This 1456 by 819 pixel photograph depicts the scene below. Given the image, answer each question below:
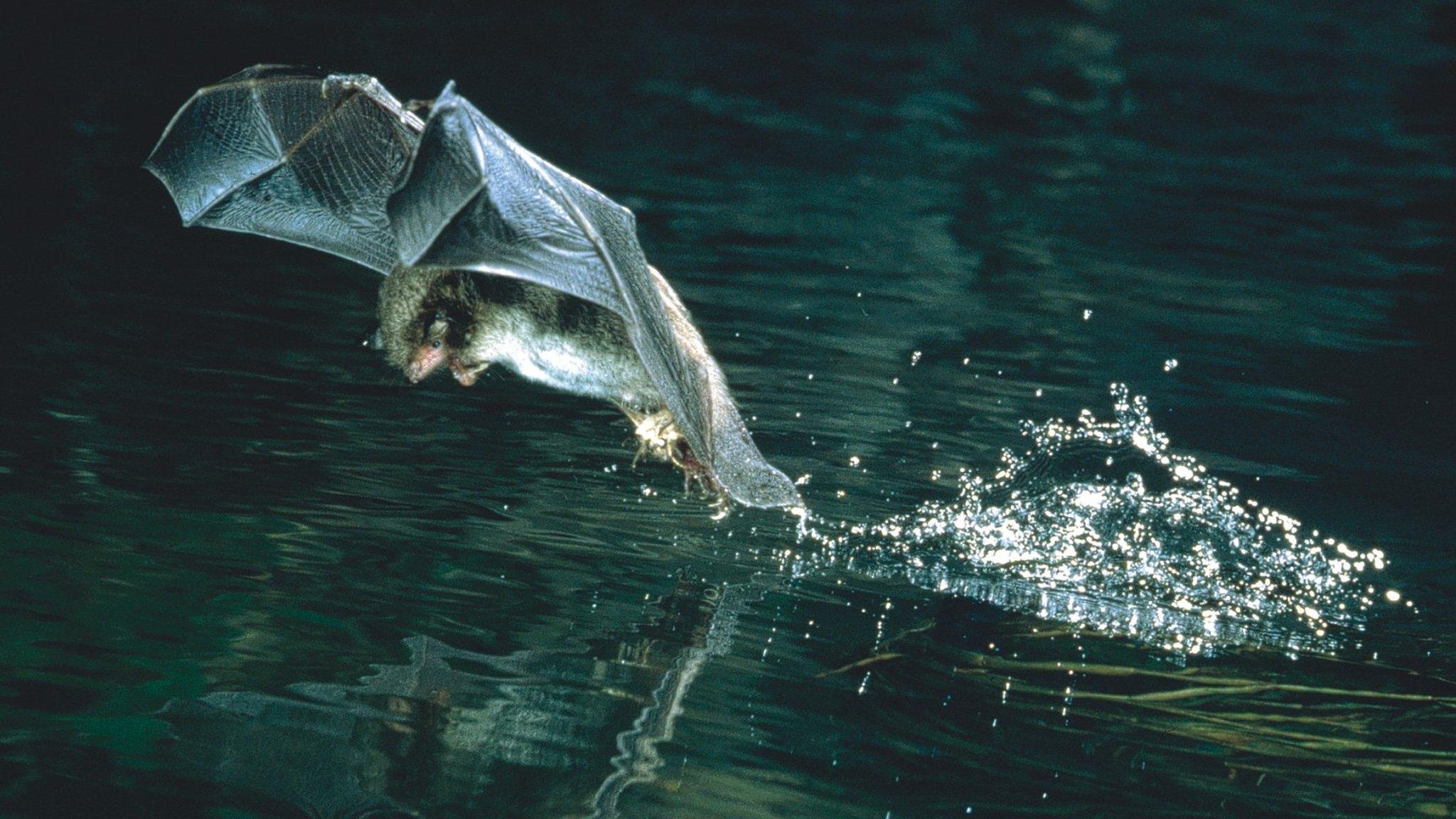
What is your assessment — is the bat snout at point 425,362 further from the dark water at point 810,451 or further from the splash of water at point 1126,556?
the splash of water at point 1126,556

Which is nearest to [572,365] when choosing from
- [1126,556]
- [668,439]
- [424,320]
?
[668,439]

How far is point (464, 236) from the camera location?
3.33m

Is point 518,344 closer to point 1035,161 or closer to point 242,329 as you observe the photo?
point 242,329

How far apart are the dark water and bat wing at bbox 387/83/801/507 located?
906 mm

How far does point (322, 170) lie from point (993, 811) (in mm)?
2975

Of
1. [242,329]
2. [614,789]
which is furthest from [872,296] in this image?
[614,789]

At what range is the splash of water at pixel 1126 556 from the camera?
16.0 ft

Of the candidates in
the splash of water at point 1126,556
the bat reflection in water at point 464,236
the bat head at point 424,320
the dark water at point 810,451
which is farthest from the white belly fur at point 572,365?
the splash of water at point 1126,556

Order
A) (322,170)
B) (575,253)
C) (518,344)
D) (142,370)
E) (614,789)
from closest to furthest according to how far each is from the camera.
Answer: (614,789)
(575,253)
(518,344)
(322,170)
(142,370)

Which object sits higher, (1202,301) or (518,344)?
(1202,301)

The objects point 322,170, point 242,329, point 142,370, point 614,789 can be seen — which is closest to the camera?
point 614,789

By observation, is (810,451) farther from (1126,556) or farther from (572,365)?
(572,365)

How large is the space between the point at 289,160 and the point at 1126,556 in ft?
11.2

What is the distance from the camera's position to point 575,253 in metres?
3.45
